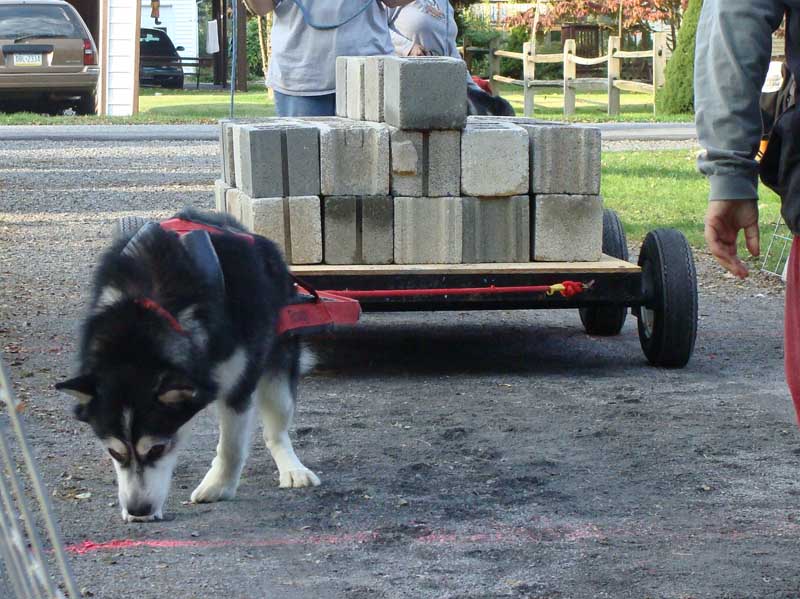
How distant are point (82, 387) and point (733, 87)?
208 cm

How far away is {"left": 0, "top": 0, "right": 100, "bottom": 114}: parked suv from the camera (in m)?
23.3

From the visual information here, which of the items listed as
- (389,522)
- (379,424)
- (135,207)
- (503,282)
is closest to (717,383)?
(503,282)

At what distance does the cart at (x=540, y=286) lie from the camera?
19.9ft

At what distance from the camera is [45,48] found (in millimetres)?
23328

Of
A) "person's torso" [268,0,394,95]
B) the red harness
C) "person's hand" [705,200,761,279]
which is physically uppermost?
"person's torso" [268,0,394,95]

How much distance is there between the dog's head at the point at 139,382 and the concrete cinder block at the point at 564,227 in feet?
8.55

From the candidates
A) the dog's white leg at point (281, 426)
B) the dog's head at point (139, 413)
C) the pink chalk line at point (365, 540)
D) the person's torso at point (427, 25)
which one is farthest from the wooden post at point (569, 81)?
the dog's head at point (139, 413)

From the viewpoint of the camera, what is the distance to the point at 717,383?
20.8 ft

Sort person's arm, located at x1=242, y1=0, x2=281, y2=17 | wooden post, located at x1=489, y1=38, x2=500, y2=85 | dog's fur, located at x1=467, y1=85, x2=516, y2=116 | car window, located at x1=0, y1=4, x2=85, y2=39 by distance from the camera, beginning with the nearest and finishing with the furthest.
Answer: person's arm, located at x1=242, y1=0, x2=281, y2=17
dog's fur, located at x1=467, y1=85, x2=516, y2=116
car window, located at x1=0, y1=4, x2=85, y2=39
wooden post, located at x1=489, y1=38, x2=500, y2=85

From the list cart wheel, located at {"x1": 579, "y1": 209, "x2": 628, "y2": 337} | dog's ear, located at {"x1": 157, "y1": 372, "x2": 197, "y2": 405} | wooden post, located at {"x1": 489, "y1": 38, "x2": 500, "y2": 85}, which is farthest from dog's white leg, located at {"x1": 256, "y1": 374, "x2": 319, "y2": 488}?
wooden post, located at {"x1": 489, "y1": 38, "x2": 500, "y2": 85}

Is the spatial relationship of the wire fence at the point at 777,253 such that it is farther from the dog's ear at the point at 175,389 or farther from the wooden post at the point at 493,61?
the wooden post at the point at 493,61

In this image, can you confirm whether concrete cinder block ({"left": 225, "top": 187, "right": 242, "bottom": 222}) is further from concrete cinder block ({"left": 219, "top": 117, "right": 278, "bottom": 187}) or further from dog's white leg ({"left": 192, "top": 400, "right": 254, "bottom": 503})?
dog's white leg ({"left": 192, "top": 400, "right": 254, "bottom": 503})

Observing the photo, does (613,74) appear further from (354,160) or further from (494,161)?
(354,160)

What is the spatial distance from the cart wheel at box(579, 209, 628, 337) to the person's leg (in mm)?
3867
